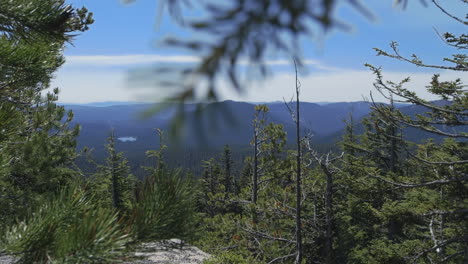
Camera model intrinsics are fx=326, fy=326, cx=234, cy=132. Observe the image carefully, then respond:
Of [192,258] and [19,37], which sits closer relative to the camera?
[19,37]

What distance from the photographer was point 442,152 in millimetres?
9234

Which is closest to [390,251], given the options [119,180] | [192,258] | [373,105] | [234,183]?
[373,105]

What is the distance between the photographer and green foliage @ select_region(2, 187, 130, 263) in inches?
61.2

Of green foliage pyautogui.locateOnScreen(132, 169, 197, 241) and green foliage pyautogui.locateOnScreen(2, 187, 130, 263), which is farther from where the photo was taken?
green foliage pyautogui.locateOnScreen(132, 169, 197, 241)

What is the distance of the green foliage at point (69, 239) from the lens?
5.10 ft

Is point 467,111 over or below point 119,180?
over

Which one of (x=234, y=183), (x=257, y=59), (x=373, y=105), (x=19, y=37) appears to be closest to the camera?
(x=257, y=59)

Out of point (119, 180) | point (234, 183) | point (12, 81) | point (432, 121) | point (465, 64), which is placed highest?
point (465, 64)

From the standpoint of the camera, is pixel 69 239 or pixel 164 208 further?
pixel 164 208

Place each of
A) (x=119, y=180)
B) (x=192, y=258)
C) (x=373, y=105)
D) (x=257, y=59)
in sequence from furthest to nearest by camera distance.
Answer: (x=119, y=180), (x=192, y=258), (x=373, y=105), (x=257, y=59)

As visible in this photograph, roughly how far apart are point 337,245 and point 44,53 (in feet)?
75.6

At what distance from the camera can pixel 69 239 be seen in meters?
1.56

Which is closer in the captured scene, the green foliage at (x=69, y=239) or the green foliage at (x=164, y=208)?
the green foliage at (x=69, y=239)

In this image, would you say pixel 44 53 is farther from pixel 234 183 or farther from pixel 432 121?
pixel 234 183
